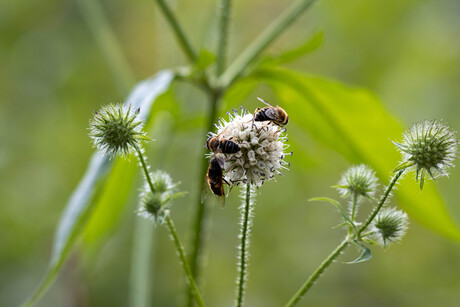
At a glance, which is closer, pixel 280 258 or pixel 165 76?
pixel 165 76

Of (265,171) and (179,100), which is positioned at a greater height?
(179,100)

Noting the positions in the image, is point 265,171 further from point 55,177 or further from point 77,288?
point 55,177

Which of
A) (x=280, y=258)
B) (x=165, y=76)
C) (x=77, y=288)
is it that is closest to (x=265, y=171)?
(x=165, y=76)

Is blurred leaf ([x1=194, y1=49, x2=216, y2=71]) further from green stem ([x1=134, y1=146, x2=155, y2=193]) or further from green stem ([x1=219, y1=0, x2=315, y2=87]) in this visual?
green stem ([x1=134, y1=146, x2=155, y2=193])

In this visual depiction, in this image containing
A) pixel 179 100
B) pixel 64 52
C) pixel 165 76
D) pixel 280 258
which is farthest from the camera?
pixel 64 52

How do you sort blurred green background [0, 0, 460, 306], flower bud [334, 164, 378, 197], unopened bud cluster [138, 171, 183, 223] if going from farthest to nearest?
blurred green background [0, 0, 460, 306] → flower bud [334, 164, 378, 197] → unopened bud cluster [138, 171, 183, 223]

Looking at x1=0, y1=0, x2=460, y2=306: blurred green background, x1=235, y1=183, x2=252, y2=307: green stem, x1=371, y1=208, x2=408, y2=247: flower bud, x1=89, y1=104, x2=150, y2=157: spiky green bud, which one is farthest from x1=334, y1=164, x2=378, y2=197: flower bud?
x1=0, y1=0, x2=460, y2=306: blurred green background
